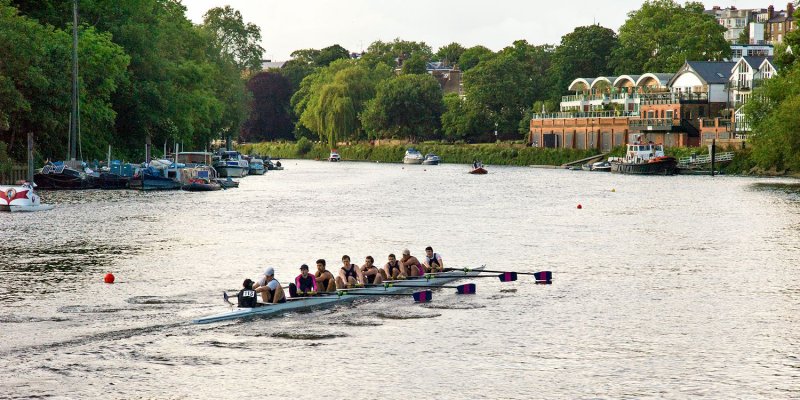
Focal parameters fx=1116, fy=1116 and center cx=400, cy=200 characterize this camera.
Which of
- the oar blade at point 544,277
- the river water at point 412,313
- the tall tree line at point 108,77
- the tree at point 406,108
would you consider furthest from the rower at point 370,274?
the tree at point 406,108

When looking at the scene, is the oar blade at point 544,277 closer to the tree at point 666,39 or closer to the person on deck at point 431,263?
the person on deck at point 431,263

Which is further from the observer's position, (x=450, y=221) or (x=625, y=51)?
(x=625, y=51)

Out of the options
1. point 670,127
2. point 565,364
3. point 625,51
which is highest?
point 625,51

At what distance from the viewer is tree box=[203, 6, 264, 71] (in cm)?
16862

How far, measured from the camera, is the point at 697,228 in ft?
200

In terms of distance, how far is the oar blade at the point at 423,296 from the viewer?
111 feet

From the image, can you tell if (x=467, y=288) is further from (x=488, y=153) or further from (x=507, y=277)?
(x=488, y=153)

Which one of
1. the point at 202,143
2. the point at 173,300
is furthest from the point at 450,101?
the point at 173,300

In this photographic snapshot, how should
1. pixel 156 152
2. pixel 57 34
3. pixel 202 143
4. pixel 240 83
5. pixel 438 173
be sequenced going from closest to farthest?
pixel 57 34 < pixel 156 152 < pixel 202 143 < pixel 438 173 < pixel 240 83

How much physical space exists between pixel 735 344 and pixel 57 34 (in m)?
75.3

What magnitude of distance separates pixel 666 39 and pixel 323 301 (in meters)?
159

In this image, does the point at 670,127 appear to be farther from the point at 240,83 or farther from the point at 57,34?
the point at 57,34

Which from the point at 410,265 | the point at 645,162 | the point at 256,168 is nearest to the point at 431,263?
the point at 410,265

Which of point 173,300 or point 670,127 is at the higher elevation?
point 670,127
